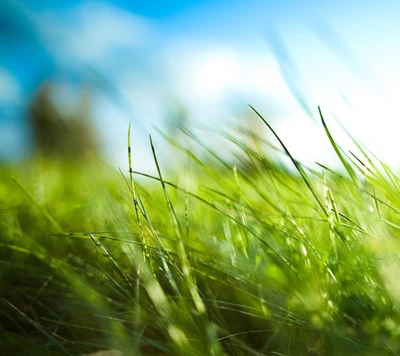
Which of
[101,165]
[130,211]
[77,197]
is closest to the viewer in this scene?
[101,165]

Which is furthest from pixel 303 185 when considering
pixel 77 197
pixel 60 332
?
pixel 77 197

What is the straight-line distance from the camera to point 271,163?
1.93ft

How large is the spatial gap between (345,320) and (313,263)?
73mm

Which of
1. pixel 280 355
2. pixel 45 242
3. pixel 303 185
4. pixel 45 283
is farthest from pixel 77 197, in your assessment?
pixel 280 355

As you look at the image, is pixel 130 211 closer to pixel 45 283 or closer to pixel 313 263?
pixel 45 283

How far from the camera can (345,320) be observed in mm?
546

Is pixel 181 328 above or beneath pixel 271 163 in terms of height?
beneath

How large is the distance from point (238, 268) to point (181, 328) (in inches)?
4.8

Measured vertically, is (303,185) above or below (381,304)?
above

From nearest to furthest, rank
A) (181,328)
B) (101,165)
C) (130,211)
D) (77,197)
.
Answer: (181,328), (101,165), (130,211), (77,197)

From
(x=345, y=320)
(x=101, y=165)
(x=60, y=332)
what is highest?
(x=101, y=165)

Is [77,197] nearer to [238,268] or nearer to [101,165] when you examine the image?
[101,165]

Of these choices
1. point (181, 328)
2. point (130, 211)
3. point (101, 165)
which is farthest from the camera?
point (130, 211)

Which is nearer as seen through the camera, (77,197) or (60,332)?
(60,332)
